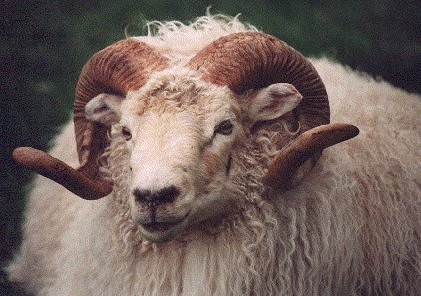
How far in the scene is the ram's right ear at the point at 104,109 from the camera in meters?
4.13

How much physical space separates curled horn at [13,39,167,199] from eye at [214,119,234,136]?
44 centimetres

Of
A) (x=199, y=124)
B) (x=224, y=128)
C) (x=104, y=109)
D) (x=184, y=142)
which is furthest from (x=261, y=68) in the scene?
(x=104, y=109)

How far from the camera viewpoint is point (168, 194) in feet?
11.3

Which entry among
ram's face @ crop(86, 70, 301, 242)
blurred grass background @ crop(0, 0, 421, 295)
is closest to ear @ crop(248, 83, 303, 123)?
ram's face @ crop(86, 70, 301, 242)

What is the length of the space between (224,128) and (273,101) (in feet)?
1.10

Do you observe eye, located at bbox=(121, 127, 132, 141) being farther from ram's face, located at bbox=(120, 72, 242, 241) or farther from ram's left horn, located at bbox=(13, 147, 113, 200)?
ram's left horn, located at bbox=(13, 147, 113, 200)

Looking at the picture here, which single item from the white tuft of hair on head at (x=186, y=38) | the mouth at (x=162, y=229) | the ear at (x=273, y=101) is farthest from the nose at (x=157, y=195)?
the white tuft of hair on head at (x=186, y=38)

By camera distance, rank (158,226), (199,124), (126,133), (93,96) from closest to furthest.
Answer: (158,226) → (199,124) → (126,133) → (93,96)

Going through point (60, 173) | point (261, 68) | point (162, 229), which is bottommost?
point (60, 173)

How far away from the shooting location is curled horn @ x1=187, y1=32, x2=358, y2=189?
3785 millimetres

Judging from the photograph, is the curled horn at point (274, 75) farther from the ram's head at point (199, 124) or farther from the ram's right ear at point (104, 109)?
the ram's right ear at point (104, 109)

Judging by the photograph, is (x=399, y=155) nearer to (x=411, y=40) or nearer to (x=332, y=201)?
(x=332, y=201)

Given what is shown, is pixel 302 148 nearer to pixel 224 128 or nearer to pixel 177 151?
pixel 224 128

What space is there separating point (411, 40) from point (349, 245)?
14.3 feet
